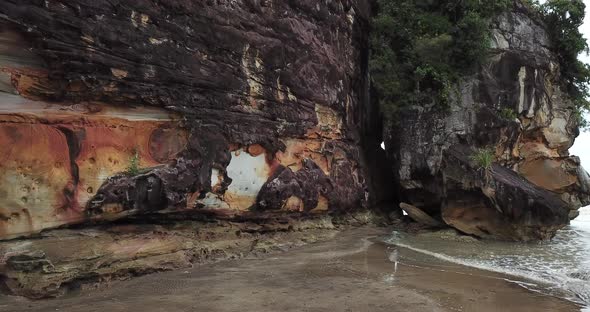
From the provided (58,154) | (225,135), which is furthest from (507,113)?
(58,154)

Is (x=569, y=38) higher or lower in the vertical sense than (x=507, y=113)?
higher

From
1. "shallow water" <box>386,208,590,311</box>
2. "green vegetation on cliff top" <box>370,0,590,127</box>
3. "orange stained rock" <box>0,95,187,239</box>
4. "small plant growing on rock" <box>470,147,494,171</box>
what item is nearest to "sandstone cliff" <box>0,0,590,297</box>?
"orange stained rock" <box>0,95,187,239</box>

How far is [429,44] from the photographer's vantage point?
14.2 m

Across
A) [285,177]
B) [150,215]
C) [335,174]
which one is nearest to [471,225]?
[335,174]

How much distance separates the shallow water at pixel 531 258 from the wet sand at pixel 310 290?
0.60 meters

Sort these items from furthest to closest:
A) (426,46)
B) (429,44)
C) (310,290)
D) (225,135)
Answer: (426,46) → (429,44) → (225,135) → (310,290)

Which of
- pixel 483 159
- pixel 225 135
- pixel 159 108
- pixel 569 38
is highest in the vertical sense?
pixel 569 38

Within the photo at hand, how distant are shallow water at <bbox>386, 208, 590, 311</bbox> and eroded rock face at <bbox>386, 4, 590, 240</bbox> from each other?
3.07 ft

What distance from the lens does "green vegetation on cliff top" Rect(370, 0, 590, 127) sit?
14.4 meters

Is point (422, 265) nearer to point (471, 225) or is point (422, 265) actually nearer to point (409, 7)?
point (471, 225)

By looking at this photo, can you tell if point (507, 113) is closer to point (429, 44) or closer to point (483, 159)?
point (483, 159)

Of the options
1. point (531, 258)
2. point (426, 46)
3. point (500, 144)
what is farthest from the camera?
point (500, 144)

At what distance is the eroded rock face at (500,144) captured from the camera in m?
13.4

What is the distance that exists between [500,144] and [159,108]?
11.3 meters
